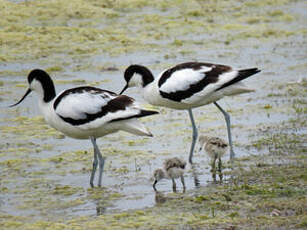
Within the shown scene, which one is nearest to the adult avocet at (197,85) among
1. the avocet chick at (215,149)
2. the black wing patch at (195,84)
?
the black wing patch at (195,84)

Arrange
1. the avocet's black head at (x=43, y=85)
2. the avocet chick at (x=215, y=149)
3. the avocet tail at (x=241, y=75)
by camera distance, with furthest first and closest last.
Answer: the avocet tail at (x=241, y=75) → the avocet's black head at (x=43, y=85) → the avocet chick at (x=215, y=149)

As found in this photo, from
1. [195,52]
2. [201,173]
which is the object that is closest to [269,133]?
[201,173]

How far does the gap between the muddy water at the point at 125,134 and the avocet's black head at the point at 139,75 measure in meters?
0.78

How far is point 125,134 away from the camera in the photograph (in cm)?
1166

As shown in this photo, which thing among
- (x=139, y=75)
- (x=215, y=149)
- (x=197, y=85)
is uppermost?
(x=139, y=75)

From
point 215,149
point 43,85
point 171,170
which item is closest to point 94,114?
point 43,85

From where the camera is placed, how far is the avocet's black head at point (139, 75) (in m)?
11.0

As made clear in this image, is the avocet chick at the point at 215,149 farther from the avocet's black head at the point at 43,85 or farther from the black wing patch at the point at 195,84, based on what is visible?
the avocet's black head at the point at 43,85

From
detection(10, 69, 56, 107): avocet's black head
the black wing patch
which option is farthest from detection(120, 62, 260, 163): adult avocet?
detection(10, 69, 56, 107): avocet's black head

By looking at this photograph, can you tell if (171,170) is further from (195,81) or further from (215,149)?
(195,81)

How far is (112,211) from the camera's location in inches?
324

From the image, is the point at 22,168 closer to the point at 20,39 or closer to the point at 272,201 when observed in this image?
the point at 272,201

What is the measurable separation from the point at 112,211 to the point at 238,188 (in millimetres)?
1333

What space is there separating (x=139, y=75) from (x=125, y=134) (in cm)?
101
